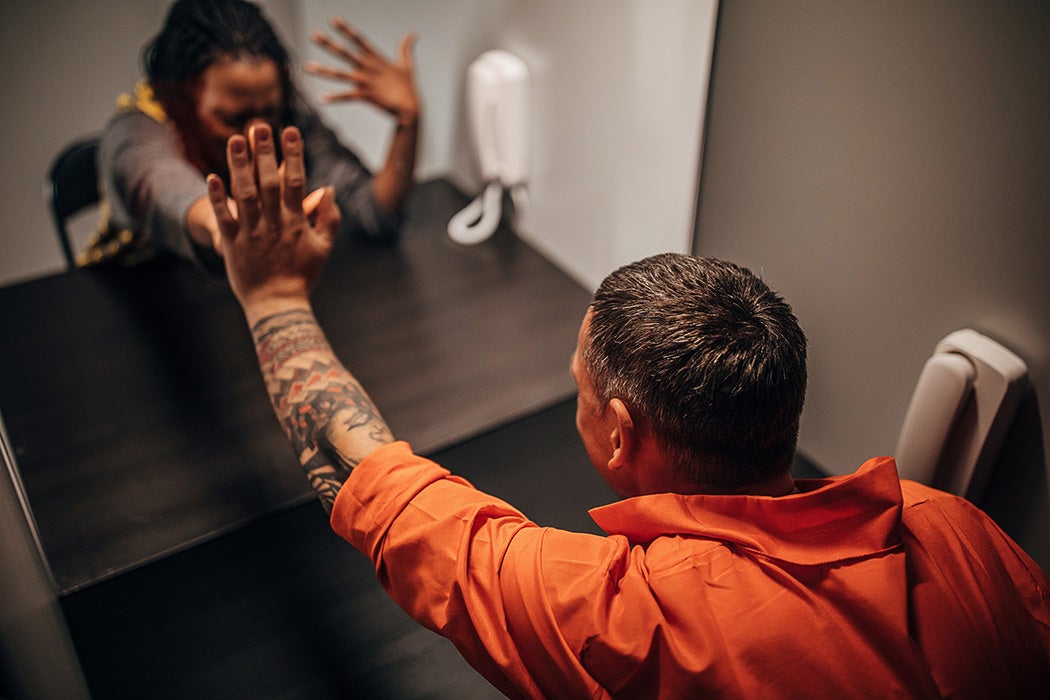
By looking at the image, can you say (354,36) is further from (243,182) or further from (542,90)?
(243,182)

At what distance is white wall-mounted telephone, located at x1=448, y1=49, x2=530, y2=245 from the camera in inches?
54.9

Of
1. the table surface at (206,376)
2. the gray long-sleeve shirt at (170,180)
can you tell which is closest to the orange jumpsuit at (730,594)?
the table surface at (206,376)

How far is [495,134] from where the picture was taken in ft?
4.76

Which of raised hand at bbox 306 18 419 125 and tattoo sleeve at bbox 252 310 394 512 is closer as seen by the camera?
tattoo sleeve at bbox 252 310 394 512

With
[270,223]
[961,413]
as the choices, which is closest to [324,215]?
[270,223]

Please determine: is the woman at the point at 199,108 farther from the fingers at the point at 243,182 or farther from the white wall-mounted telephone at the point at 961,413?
the white wall-mounted telephone at the point at 961,413

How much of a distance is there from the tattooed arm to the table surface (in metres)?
0.29

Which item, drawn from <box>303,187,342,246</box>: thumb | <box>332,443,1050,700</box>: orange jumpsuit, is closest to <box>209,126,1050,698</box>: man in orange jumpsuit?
<box>332,443,1050,700</box>: orange jumpsuit

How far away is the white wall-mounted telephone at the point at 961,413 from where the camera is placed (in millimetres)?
847

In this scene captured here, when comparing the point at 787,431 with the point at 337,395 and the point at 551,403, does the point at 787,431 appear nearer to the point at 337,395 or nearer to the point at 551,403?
the point at 337,395

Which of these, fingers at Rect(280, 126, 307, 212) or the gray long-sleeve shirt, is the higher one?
fingers at Rect(280, 126, 307, 212)

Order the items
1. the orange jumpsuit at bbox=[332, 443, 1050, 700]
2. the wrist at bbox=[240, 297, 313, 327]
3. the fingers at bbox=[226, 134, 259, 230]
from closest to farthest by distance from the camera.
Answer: the orange jumpsuit at bbox=[332, 443, 1050, 700]
the fingers at bbox=[226, 134, 259, 230]
the wrist at bbox=[240, 297, 313, 327]

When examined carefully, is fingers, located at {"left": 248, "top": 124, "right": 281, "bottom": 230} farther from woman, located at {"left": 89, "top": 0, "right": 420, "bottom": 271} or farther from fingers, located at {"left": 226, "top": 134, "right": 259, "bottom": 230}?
woman, located at {"left": 89, "top": 0, "right": 420, "bottom": 271}

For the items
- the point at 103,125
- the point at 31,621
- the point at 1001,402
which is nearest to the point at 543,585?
the point at 31,621
